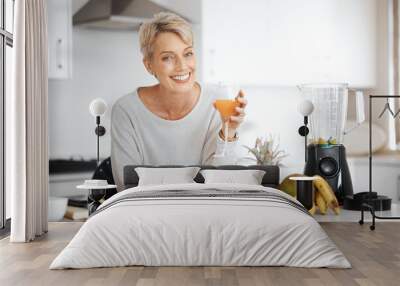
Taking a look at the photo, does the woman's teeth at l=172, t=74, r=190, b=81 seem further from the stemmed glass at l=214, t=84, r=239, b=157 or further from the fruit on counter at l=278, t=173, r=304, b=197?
the fruit on counter at l=278, t=173, r=304, b=197

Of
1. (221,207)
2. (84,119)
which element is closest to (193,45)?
(84,119)

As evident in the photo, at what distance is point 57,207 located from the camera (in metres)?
6.95

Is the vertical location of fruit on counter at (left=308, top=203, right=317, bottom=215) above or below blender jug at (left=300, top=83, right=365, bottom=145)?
below

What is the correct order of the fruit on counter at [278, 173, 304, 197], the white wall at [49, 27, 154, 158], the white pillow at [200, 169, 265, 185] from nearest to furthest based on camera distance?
1. the white pillow at [200, 169, 265, 185]
2. the fruit on counter at [278, 173, 304, 197]
3. the white wall at [49, 27, 154, 158]

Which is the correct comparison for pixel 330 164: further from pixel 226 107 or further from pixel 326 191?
pixel 226 107

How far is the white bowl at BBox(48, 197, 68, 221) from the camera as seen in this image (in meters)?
6.92

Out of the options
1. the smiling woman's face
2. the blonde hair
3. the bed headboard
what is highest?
the blonde hair

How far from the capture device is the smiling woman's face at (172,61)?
22.9ft

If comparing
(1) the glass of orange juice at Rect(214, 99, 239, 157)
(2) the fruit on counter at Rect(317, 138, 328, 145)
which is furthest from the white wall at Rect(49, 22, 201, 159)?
(2) the fruit on counter at Rect(317, 138, 328, 145)

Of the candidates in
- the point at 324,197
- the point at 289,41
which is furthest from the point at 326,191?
the point at 289,41

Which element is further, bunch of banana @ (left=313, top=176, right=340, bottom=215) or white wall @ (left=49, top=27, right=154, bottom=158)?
white wall @ (left=49, top=27, right=154, bottom=158)

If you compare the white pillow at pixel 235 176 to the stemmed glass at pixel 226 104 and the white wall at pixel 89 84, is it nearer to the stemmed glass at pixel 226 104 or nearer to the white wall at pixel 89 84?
the stemmed glass at pixel 226 104

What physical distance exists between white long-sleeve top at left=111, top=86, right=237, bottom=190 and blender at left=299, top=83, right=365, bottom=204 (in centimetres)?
91

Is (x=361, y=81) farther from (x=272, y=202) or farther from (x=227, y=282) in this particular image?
(x=227, y=282)
